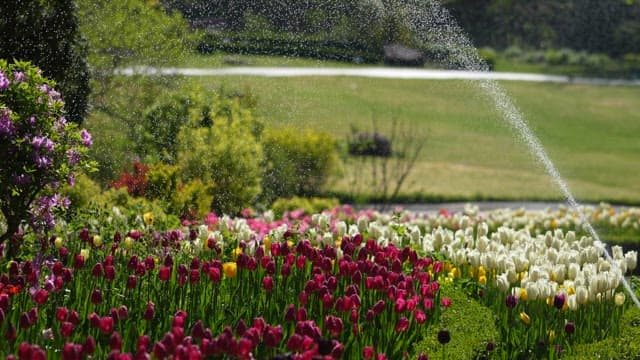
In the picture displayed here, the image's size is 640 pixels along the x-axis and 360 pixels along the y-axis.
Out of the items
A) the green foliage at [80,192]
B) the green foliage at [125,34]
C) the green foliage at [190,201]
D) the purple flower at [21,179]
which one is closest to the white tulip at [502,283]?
the purple flower at [21,179]

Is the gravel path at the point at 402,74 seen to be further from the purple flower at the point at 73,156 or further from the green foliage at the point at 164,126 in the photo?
the purple flower at the point at 73,156

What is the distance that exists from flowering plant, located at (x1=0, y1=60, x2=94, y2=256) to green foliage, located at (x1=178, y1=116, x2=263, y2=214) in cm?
427

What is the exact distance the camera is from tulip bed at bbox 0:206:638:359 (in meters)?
4.71

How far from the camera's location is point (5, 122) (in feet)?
20.1

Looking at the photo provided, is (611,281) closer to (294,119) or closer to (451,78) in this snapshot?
(294,119)

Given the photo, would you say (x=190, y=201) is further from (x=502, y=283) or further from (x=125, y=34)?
(x=502, y=283)

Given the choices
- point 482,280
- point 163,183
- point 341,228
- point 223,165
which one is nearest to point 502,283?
point 482,280

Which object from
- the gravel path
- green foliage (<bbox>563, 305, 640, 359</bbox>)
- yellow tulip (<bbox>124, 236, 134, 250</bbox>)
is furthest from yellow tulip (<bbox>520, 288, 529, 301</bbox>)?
the gravel path

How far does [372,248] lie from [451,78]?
896 inches

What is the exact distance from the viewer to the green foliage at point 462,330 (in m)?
5.33

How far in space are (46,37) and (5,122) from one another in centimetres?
293

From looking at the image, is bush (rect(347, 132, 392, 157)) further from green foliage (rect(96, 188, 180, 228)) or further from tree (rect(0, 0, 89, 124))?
tree (rect(0, 0, 89, 124))

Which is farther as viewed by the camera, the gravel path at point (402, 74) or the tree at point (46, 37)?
the gravel path at point (402, 74)

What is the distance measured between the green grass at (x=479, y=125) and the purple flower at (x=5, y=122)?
821 centimetres
